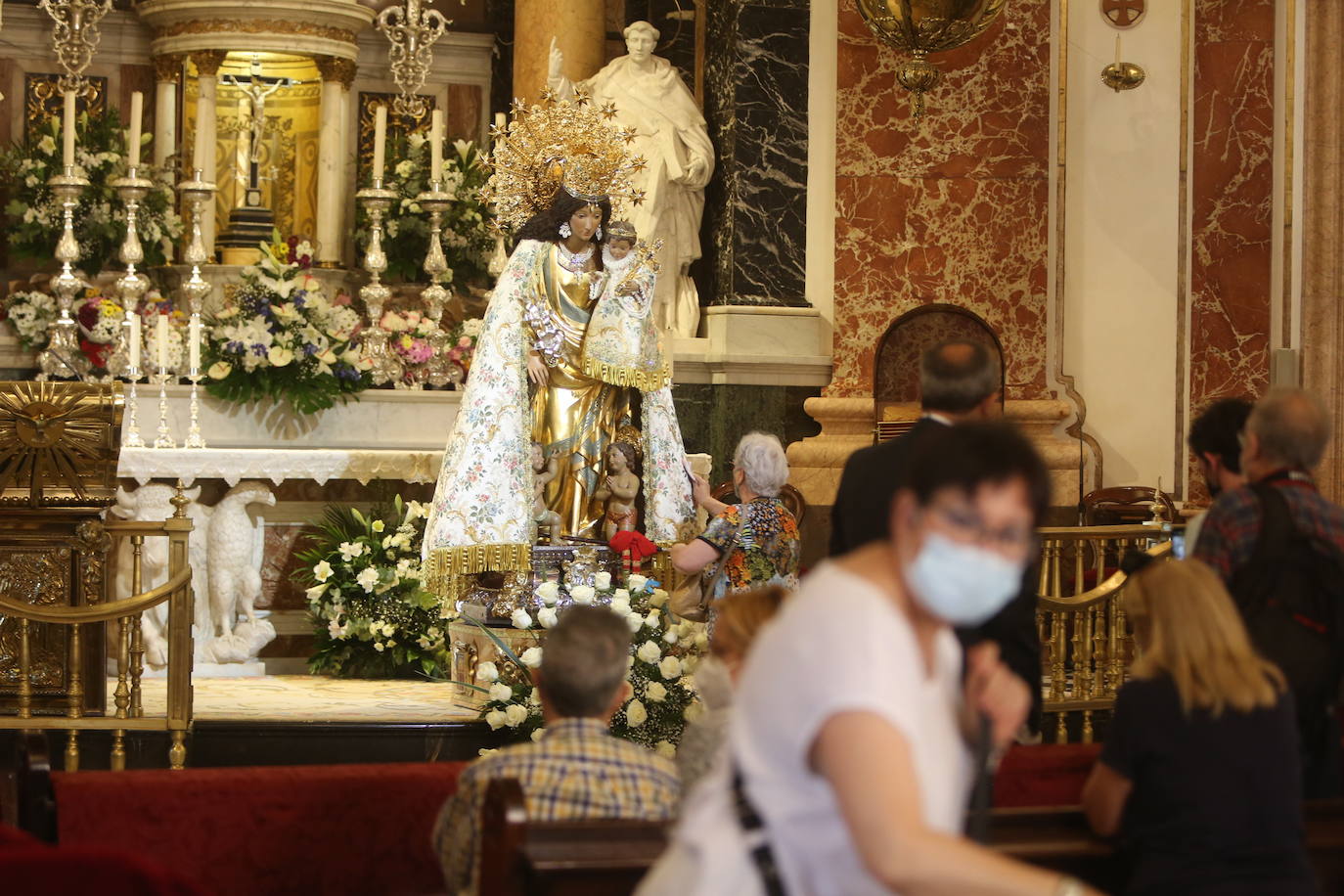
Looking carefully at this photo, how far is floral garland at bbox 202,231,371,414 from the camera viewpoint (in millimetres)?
9180

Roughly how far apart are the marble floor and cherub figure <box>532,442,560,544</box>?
33.2 inches

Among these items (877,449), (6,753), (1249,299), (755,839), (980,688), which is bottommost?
(6,753)

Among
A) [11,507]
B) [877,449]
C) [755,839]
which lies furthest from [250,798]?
[11,507]

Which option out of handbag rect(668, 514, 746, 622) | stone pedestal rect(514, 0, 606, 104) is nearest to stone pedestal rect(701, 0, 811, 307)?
stone pedestal rect(514, 0, 606, 104)

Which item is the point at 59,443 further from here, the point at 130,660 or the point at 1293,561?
the point at 1293,561

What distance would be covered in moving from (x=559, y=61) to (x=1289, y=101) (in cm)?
424

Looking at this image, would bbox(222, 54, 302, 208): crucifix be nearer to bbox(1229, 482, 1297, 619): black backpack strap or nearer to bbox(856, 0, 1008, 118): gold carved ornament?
bbox(856, 0, 1008, 118): gold carved ornament

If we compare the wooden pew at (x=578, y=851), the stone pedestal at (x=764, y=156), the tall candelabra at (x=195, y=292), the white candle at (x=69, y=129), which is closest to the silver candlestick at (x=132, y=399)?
the tall candelabra at (x=195, y=292)

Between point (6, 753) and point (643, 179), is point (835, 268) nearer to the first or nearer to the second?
point (643, 179)

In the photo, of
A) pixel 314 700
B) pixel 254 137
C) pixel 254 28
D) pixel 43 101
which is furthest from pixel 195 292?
pixel 314 700

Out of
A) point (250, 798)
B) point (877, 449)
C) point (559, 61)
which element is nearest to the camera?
point (877, 449)

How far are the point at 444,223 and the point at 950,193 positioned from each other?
10.1 feet

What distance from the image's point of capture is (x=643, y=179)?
34.4ft

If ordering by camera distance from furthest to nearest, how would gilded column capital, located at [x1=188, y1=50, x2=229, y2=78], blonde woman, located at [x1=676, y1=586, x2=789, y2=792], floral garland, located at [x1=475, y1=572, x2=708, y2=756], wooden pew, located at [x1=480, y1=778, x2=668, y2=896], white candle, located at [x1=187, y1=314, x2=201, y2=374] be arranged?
gilded column capital, located at [x1=188, y1=50, x2=229, y2=78]
white candle, located at [x1=187, y1=314, x2=201, y2=374]
floral garland, located at [x1=475, y1=572, x2=708, y2=756]
blonde woman, located at [x1=676, y1=586, x2=789, y2=792]
wooden pew, located at [x1=480, y1=778, x2=668, y2=896]
